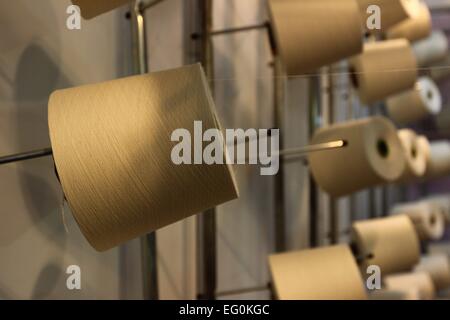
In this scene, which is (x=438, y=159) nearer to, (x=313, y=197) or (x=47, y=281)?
(x=313, y=197)

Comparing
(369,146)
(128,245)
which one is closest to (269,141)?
(128,245)

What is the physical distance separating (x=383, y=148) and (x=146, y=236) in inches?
18.7

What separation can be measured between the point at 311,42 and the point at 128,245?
1.09ft

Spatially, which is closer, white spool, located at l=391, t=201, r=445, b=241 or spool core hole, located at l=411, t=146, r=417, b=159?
spool core hole, located at l=411, t=146, r=417, b=159

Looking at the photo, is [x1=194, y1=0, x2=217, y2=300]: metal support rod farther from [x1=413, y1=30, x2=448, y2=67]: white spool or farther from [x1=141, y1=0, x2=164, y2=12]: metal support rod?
[x1=413, y1=30, x2=448, y2=67]: white spool

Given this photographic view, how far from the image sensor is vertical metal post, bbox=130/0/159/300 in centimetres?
66

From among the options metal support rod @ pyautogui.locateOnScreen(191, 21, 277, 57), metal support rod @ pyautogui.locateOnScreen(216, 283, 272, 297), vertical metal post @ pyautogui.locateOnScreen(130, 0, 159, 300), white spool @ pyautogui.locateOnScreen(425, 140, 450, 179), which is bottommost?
metal support rod @ pyautogui.locateOnScreen(216, 283, 272, 297)

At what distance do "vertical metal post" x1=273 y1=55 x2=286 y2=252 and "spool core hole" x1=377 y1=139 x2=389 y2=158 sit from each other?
0.17 metres

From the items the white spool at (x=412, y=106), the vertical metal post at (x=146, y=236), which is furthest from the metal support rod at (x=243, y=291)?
the white spool at (x=412, y=106)

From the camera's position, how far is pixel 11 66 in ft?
1.92

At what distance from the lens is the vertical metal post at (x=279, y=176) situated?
745 millimetres

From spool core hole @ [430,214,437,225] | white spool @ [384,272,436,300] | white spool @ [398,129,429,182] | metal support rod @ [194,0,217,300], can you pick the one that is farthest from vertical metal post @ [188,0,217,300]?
spool core hole @ [430,214,437,225]

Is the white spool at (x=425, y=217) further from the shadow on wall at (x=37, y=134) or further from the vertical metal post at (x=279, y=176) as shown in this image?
the shadow on wall at (x=37, y=134)
